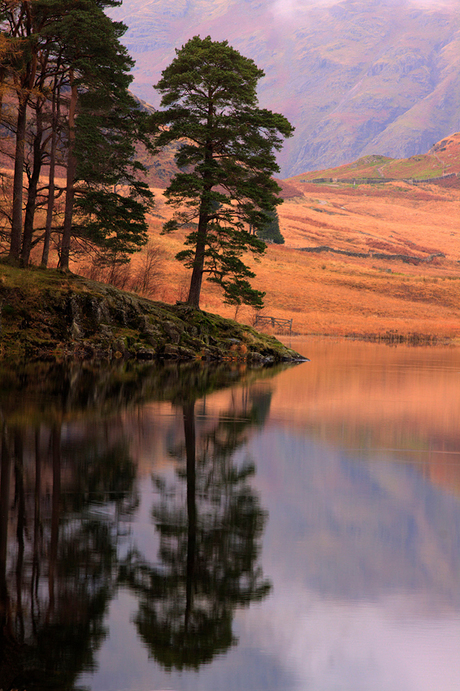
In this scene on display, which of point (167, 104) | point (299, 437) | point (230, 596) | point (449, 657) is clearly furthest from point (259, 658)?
point (167, 104)

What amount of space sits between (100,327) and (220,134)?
11.1 m

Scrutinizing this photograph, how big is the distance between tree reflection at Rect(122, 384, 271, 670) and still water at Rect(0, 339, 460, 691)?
0.02 meters

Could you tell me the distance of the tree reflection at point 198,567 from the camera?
4895 millimetres

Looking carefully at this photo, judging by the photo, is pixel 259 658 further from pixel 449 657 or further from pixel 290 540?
pixel 290 540

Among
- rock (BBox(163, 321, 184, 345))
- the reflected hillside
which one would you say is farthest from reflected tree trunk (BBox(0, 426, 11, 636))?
rock (BBox(163, 321, 184, 345))

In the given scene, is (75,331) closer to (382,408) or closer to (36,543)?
(382,408)

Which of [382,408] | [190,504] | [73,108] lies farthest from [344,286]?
[190,504]

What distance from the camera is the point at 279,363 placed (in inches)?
1369

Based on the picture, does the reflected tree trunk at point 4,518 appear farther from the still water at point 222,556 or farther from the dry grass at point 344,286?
the dry grass at point 344,286

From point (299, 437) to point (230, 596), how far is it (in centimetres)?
815

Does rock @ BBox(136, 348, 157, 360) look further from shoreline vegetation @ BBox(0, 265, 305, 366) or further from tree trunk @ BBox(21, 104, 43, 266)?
tree trunk @ BBox(21, 104, 43, 266)

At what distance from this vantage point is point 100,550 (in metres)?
6.31

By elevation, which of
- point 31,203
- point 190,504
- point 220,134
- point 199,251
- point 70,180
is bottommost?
point 190,504

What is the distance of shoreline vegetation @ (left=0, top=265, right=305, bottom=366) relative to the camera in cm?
2712
